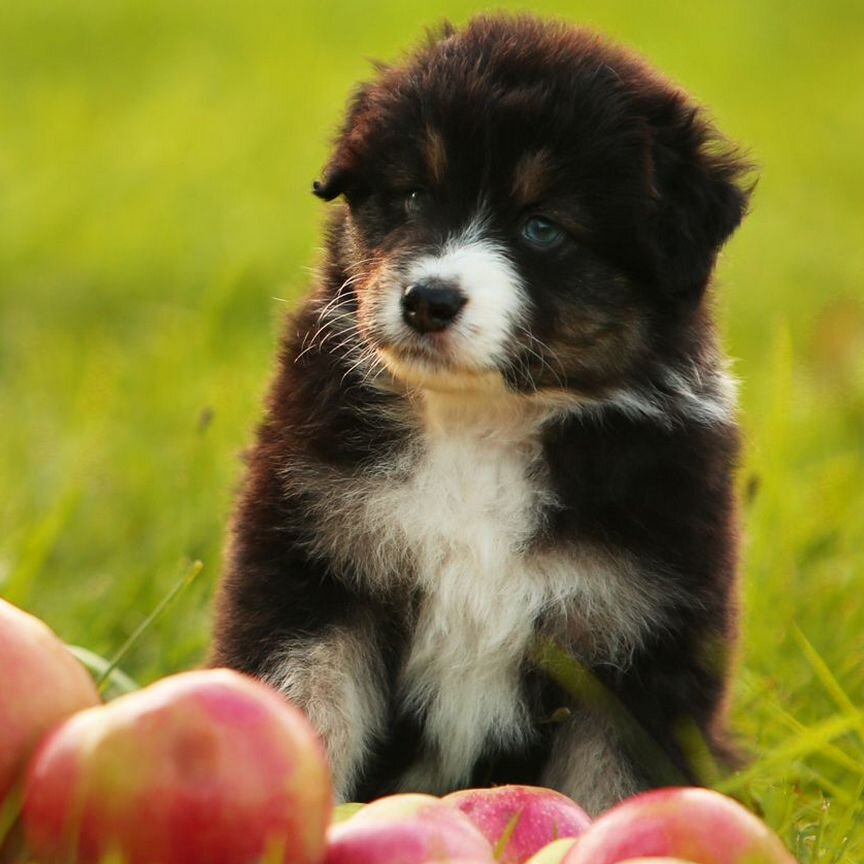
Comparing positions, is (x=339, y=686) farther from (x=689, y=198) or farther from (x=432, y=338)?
(x=689, y=198)

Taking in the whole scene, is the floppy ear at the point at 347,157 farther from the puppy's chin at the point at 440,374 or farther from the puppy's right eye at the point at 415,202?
the puppy's chin at the point at 440,374

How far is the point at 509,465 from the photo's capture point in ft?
13.9

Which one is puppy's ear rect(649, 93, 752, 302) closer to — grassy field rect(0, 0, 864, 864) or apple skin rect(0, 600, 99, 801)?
grassy field rect(0, 0, 864, 864)

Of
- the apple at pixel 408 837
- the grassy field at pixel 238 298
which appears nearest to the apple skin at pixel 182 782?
the apple at pixel 408 837

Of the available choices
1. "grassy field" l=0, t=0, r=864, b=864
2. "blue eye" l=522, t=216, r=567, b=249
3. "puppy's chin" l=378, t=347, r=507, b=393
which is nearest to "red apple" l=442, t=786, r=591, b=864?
"grassy field" l=0, t=0, r=864, b=864

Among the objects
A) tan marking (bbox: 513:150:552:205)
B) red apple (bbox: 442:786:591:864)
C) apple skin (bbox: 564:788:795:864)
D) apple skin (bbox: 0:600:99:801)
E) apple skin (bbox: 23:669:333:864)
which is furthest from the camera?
tan marking (bbox: 513:150:552:205)

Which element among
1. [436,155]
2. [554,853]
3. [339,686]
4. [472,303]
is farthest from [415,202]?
[554,853]

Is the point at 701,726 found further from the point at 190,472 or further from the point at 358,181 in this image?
the point at 190,472

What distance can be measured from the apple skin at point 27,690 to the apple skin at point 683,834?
858 millimetres

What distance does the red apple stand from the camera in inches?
127

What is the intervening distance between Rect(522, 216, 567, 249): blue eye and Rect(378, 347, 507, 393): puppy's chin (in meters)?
0.31

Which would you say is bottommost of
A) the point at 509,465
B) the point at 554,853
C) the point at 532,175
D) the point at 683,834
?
the point at 509,465

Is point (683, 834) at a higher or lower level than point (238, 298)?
higher

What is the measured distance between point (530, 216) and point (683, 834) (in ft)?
5.46
